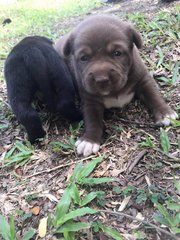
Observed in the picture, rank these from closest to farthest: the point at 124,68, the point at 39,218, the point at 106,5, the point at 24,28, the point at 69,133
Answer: the point at 39,218
the point at 124,68
the point at 69,133
the point at 24,28
the point at 106,5

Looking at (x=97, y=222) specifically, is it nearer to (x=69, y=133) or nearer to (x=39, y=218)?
(x=39, y=218)

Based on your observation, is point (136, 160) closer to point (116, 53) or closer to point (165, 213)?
point (165, 213)

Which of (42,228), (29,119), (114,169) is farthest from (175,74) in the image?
(42,228)

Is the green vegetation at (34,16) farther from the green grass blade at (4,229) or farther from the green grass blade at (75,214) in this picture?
the green grass blade at (75,214)

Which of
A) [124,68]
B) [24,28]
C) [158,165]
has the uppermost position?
[124,68]

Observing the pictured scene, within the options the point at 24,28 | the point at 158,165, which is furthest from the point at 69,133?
the point at 24,28
